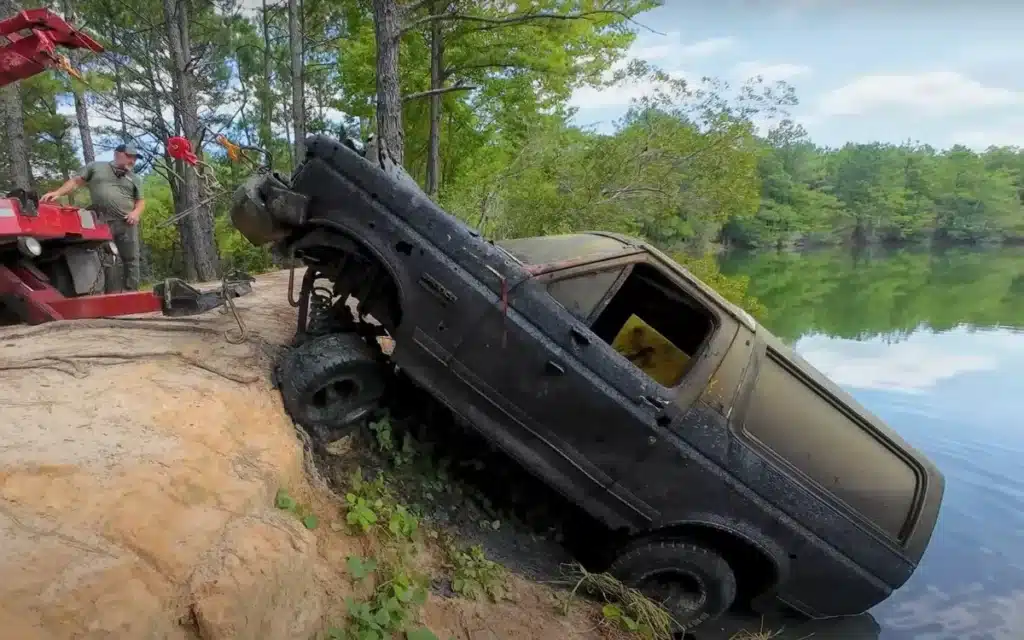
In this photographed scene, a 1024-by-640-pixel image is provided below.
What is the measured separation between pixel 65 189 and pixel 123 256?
4.76 feet

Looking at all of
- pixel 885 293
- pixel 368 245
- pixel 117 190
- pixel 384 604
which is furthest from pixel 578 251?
pixel 885 293

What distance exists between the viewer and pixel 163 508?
2443 mm

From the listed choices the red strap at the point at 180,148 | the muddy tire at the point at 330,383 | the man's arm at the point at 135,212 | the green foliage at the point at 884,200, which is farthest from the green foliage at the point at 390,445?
the green foliage at the point at 884,200

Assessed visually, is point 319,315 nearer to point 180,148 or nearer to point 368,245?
point 368,245

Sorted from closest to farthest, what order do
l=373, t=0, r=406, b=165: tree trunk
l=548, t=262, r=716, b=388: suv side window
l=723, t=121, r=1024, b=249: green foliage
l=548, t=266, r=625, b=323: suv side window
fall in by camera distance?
l=548, t=266, r=625, b=323: suv side window → l=548, t=262, r=716, b=388: suv side window → l=373, t=0, r=406, b=165: tree trunk → l=723, t=121, r=1024, b=249: green foliage

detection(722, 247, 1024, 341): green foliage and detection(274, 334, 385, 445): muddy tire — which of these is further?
detection(722, 247, 1024, 341): green foliage

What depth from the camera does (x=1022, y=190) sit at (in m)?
57.3

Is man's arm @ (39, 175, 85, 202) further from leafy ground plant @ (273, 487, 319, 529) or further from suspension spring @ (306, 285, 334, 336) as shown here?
leafy ground plant @ (273, 487, 319, 529)

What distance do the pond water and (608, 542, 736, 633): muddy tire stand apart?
→ 450 mm

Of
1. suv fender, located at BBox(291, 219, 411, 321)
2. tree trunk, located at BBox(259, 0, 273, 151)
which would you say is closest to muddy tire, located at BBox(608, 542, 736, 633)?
suv fender, located at BBox(291, 219, 411, 321)

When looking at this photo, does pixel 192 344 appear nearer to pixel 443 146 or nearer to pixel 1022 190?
pixel 443 146

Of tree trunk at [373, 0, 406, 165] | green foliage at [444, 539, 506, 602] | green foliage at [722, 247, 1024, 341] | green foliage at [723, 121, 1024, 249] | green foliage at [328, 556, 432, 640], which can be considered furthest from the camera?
green foliage at [723, 121, 1024, 249]

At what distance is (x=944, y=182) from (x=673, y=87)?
2298 inches

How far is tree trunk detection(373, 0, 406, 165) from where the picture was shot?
670cm
